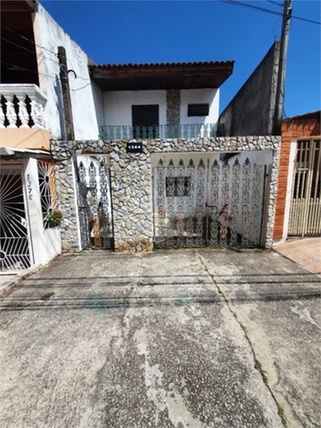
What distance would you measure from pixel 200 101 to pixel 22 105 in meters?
8.09

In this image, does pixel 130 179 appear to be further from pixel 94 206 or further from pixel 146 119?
pixel 146 119

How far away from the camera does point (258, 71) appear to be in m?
6.77

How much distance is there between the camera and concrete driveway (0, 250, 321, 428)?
193cm

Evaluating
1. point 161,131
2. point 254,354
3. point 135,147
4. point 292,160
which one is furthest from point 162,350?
point 161,131

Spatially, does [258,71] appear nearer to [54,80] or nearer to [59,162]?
[54,80]

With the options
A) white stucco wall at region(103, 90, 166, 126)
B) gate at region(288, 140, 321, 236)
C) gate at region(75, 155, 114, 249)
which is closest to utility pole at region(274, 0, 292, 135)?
gate at region(288, 140, 321, 236)

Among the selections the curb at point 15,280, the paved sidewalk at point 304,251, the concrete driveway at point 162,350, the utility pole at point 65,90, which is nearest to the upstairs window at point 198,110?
the utility pole at point 65,90

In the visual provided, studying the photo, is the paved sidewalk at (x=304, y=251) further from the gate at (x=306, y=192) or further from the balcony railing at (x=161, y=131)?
the balcony railing at (x=161, y=131)

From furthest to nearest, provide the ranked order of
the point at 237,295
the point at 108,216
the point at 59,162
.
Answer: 1. the point at 108,216
2. the point at 59,162
3. the point at 237,295

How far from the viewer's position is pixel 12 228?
5.21 metres

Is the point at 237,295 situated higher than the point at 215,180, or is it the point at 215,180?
the point at 215,180

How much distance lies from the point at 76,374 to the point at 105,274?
2.47 m

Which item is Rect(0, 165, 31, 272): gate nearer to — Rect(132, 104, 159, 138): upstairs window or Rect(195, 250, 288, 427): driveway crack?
Rect(195, 250, 288, 427): driveway crack

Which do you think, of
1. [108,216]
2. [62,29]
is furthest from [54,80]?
[108,216]
